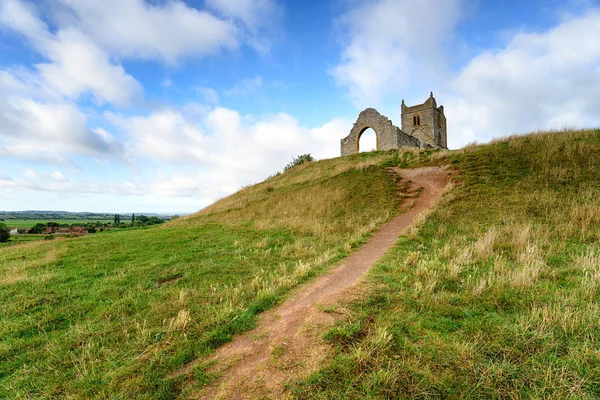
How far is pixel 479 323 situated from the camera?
3730mm

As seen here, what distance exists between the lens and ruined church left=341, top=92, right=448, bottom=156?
32031 mm

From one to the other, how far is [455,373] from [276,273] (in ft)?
15.8

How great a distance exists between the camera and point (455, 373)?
2.92 m

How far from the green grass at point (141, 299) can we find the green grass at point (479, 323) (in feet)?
6.41

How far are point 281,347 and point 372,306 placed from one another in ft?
5.52

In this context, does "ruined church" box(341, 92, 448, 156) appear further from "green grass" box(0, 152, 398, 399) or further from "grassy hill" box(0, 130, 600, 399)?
"grassy hill" box(0, 130, 600, 399)

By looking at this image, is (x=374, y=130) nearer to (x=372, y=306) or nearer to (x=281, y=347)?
(x=372, y=306)

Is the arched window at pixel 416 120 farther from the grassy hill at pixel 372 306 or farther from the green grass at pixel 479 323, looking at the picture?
the green grass at pixel 479 323

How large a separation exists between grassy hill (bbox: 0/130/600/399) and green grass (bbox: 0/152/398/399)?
0.03 m

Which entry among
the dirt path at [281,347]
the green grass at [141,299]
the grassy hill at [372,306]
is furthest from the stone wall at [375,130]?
the dirt path at [281,347]

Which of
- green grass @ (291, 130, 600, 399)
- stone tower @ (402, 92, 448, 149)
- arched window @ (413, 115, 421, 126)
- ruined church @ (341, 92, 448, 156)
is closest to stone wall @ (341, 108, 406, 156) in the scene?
ruined church @ (341, 92, 448, 156)

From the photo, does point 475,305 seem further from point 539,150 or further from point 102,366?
point 539,150

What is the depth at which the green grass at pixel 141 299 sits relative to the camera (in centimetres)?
352

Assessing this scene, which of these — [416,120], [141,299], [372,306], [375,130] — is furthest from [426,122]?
[141,299]
